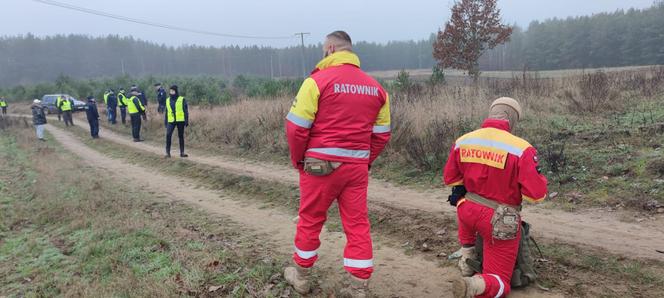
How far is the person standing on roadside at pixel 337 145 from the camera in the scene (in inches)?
133

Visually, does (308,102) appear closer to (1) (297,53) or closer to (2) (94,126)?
(2) (94,126)

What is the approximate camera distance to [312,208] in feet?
11.5

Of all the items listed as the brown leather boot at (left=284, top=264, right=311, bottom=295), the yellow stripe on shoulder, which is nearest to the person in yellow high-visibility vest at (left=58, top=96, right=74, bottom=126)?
the brown leather boot at (left=284, top=264, right=311, bottom=295)

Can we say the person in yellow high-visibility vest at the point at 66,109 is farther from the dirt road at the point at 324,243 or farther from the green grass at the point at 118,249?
the green grass at the point at 118,249

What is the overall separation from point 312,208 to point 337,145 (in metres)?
0.54

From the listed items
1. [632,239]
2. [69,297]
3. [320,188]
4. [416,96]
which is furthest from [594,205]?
[416,96]

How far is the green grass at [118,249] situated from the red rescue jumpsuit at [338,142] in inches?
32.7

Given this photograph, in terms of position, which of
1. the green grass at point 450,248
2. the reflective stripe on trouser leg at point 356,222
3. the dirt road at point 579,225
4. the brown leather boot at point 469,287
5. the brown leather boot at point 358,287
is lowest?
the green grass at point 450,248

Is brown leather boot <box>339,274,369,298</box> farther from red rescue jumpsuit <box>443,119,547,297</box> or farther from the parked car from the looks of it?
the parked car

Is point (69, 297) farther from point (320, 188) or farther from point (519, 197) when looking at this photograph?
point (519, 197)

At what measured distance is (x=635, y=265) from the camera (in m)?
3.99

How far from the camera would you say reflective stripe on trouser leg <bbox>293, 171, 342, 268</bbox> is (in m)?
3.46

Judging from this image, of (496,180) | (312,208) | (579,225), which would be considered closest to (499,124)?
(496,180)

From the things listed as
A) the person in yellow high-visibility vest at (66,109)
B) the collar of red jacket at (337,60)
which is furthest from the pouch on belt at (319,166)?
the person in yellow high-visibility vest at (66,109)
